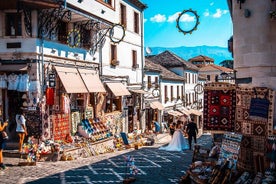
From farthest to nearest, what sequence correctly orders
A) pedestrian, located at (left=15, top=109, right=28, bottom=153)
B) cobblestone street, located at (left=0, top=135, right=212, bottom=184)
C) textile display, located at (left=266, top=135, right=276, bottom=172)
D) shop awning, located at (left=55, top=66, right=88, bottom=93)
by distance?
shop awning, located at (left=55, top=66, right=88, bottom=93)
pedestrian, located at (left=15, top=109, right=28, bottom=153)
cobblestone street, located at (left=0, top=135, right=212, bottom=184)
textile display, located at (left=266, top=135, right=276, bottom=172)

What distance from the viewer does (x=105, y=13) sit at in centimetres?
2094

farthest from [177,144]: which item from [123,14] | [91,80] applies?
[123,14]

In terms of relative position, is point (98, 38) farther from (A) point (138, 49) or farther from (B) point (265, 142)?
(B) point (265, 142)

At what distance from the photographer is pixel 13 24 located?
51.0 ft

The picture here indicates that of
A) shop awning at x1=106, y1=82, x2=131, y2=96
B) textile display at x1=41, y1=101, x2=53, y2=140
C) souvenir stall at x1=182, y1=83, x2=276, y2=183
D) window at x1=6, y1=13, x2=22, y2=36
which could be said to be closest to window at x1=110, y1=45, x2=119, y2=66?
shop awning at x1=106, y1=82, x2=131, y2=96

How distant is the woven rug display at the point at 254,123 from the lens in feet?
32.7

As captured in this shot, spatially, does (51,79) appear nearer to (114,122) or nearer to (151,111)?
(114,122)

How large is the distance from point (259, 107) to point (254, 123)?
55 centimetres

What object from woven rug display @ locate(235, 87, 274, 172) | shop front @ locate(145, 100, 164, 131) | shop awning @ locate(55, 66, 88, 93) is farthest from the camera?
shop front @ locate(145, 100, 164, 131)

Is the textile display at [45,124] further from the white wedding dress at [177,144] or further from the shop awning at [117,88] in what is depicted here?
the shop awning at [117,88]

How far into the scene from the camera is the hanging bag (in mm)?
9969

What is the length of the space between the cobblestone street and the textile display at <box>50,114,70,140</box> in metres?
2.83

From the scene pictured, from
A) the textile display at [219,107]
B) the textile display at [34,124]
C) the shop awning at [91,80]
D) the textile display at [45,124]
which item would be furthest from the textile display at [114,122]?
the textile display at [219,107]

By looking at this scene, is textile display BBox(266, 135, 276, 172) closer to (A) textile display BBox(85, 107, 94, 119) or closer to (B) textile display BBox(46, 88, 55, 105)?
(B) textile display BBox(46, 88, 55, 105)
